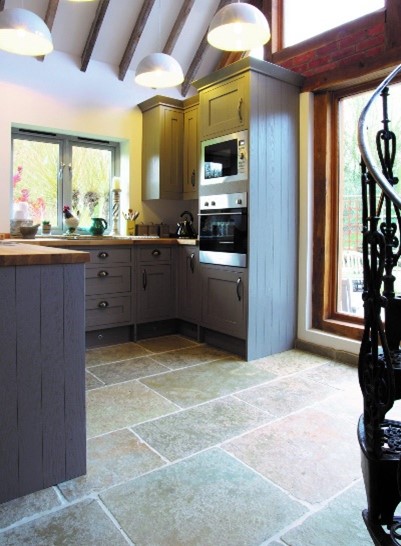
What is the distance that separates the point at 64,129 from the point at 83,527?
369cm

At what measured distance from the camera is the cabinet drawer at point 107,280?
3.75 meters

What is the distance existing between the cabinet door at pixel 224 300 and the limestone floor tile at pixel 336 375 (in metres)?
0.64

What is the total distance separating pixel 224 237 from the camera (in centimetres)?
363

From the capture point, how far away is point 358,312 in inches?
145

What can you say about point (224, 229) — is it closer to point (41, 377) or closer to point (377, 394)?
point (41, 377)

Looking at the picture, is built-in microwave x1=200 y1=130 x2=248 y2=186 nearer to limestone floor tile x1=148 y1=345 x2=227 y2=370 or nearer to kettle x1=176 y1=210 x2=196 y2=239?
kettle x1=176 y1=210 x2=196 y2=239

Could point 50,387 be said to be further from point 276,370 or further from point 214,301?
point 214,301

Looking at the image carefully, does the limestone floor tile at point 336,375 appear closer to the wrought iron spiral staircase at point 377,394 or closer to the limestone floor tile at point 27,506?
the wrought iron spiral staircase at point 377,394

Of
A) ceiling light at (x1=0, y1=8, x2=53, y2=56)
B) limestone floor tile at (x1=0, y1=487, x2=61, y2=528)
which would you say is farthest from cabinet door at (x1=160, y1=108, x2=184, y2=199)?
limestone floor tile at (x1=0, y1=487, x2=61, y2=528)

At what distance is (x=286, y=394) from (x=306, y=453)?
741 mm

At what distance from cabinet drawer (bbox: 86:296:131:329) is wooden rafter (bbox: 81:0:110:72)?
2.33 m

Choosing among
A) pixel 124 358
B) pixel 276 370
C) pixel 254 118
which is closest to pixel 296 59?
pixel 254 118

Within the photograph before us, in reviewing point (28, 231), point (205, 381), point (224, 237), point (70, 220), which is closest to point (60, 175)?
point (70, 220)

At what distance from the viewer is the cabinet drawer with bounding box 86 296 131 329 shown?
3.76 meters
